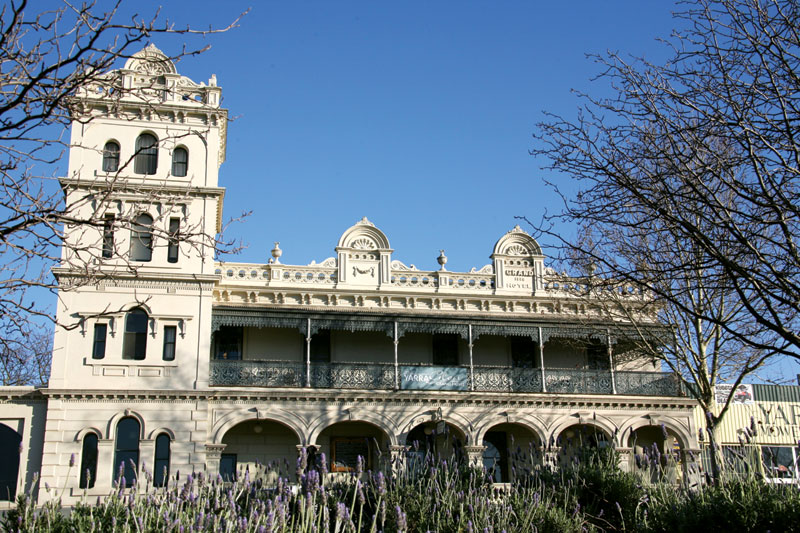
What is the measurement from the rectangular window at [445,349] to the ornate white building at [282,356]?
0.26 feet

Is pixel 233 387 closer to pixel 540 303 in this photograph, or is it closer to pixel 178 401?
pixel 178 401

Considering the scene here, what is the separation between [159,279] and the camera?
Answer: 25312 mm

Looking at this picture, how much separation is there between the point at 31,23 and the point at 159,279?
17.5 metres

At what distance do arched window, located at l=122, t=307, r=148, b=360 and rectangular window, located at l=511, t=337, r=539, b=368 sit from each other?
12497mm

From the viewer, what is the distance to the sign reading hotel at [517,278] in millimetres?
29469

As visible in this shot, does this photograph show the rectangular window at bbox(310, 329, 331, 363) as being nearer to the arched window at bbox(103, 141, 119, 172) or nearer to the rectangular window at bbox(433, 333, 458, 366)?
the rectangular window at bbox(433, 333, 458, 366)

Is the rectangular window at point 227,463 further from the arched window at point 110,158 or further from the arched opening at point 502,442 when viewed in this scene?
the arched window at point 110,158

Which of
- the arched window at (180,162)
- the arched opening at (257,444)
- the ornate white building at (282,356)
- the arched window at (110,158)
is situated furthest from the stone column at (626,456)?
the arched window at (110,158)

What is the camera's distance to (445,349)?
2920 cm

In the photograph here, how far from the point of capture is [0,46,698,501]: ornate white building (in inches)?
945

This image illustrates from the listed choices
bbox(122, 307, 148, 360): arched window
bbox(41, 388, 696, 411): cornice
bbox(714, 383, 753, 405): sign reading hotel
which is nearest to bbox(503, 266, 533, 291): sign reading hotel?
bbox(41, 388, 696, 411): cornice

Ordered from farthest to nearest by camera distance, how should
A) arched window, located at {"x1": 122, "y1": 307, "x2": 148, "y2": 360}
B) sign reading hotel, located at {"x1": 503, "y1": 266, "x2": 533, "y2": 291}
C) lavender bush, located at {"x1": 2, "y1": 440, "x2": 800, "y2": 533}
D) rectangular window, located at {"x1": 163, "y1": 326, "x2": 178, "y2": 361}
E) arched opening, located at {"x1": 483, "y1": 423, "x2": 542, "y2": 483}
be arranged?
1. sign reading hotel, located at {"x1": 503, "y1": 266, "x2": 533, "y2": 291}
2. arched opening, located at {"x1": 483, "y1": 423, "x2": 542, "y2": 483}
3. rectangular window, located at {"x1": 163, "y1": 326, "x2": 178, "y2": 361}
4. arched window, located at {"x1": 122, "y1": 307, "x2": 148, "y2": 360}
5. lavender bush, located at {"x1": 2, "y1": 440, "x2": 800, "y2": 533}

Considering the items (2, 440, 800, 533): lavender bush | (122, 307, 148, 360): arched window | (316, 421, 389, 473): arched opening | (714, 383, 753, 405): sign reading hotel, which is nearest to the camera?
(2, 440, 800, 533): lavender bush

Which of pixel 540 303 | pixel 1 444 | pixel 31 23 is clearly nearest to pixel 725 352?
pixel 540 303
